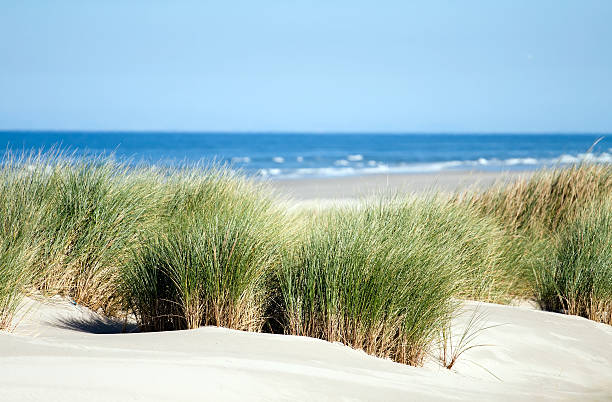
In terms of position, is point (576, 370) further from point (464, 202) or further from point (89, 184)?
point (89, 184)

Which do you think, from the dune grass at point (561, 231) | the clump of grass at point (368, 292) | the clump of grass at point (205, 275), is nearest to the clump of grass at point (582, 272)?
the dune grass at point (561, 231)

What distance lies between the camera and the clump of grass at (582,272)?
587 centimetres

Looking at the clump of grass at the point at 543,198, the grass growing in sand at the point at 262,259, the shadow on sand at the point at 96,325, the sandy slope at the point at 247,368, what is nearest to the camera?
the sandy slope at the point at 247,368

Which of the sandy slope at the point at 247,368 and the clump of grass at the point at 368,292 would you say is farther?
the clump of grass at the point at 368,292

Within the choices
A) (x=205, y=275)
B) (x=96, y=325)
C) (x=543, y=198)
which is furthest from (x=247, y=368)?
(x=543, y=198)

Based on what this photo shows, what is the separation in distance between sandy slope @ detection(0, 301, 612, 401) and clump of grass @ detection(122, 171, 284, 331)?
254mm

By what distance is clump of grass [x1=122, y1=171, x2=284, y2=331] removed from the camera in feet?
13.8

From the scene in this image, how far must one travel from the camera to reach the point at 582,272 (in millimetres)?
5965

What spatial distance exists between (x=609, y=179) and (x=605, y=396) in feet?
17.8

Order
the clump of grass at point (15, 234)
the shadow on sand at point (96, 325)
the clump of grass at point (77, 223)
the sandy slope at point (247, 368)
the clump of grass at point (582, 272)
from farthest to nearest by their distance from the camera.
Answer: the clump of grass at point (582, 272) < the clump of grass at point (77, 223) < the shadow on sand at point (96, 325) < the clump of grass at point (15, 234) < the sandy slope at point (247, 368)

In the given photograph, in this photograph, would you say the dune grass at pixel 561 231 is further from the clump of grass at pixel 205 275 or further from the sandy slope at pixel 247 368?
the clump of grass at pixel 205 275

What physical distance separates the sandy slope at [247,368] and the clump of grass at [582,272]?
3.07 ft

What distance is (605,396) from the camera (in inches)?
163

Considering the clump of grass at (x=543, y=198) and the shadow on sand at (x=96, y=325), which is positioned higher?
the clump of grass at (x=543, y=198)
